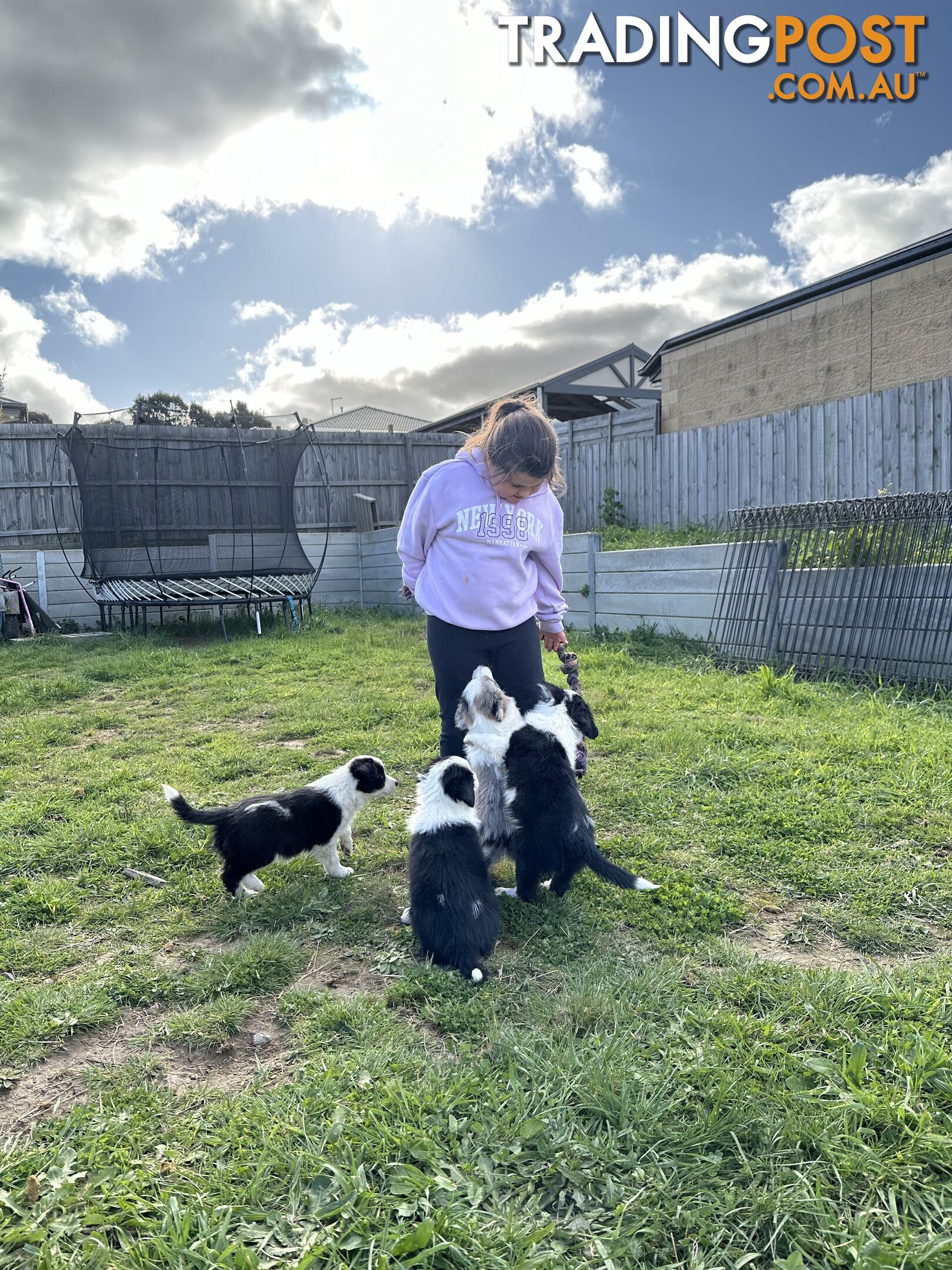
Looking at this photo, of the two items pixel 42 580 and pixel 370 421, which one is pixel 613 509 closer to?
pixel 42 580

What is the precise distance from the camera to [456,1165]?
5.49 ft

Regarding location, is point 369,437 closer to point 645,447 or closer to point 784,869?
point 645,447

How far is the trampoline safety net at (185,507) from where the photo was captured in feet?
34.7

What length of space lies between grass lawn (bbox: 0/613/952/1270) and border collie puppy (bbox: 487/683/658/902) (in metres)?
0.14

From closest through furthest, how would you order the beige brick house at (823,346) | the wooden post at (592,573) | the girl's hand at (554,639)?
the girl's hand at (554,639) < the wooden post at (592,573) < the beige brick house at (823,346)

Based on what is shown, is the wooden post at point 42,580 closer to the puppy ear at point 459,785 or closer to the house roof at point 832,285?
the puppy ear at point 459,785

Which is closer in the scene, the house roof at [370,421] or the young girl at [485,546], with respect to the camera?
the young girl at [485,546]

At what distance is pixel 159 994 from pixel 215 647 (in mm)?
6996

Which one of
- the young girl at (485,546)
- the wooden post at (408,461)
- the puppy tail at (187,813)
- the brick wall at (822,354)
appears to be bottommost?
the puppy tail at (187,813)

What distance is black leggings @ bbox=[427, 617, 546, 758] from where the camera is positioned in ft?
10.4

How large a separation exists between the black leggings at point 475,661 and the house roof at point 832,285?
435 inches

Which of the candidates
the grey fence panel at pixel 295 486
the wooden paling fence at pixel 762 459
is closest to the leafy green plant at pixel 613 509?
the wooden paling fence at pixel 762 459

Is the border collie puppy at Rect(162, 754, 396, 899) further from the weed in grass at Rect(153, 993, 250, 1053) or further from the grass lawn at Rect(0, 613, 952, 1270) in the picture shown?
the weed in grass at Rect(153, 993, 250, 1053)

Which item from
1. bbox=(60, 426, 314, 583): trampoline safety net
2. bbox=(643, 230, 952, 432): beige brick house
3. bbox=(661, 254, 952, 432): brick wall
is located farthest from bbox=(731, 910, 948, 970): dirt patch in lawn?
bbox=(643, 230, 952, 432): beige brick house
